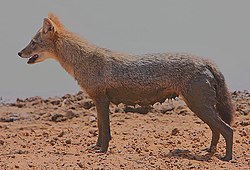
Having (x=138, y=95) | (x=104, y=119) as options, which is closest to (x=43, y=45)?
(x=104, y=119)

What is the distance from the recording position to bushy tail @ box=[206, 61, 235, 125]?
1026cm

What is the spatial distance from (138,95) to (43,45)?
1.90 meters

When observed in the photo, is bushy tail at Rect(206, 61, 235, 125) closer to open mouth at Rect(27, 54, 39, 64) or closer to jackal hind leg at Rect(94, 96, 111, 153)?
jackal hind leg at Rect(94, 96, 111, 153)

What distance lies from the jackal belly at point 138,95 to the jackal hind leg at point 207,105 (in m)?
0.33

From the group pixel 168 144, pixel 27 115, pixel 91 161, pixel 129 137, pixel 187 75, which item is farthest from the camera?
pixel 27 115

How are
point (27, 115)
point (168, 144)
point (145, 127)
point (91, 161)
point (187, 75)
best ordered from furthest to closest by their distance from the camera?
point (27, 115)
point (145, 127)
point (168, 144)
point (187, 75)
point (91, 161)

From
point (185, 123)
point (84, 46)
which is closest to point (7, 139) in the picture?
point (84, 46)

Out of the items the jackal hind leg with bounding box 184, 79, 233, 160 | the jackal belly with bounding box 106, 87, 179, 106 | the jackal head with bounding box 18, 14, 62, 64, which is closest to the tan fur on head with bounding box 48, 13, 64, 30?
the jackal head with bounding box 18, 14, 62, 64

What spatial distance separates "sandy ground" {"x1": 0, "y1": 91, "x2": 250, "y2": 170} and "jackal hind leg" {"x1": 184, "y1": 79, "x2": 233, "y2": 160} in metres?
0.45

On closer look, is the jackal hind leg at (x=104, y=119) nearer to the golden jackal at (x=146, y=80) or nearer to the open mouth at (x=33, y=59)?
the golden jackal at (x=146, y=80)

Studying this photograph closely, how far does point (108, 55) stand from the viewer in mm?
10281

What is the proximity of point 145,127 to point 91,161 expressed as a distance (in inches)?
206

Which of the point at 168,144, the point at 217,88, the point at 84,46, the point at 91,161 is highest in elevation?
the point at 84,46

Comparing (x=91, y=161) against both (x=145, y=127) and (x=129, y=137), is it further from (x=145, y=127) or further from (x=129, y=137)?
(x=145, y=127)
